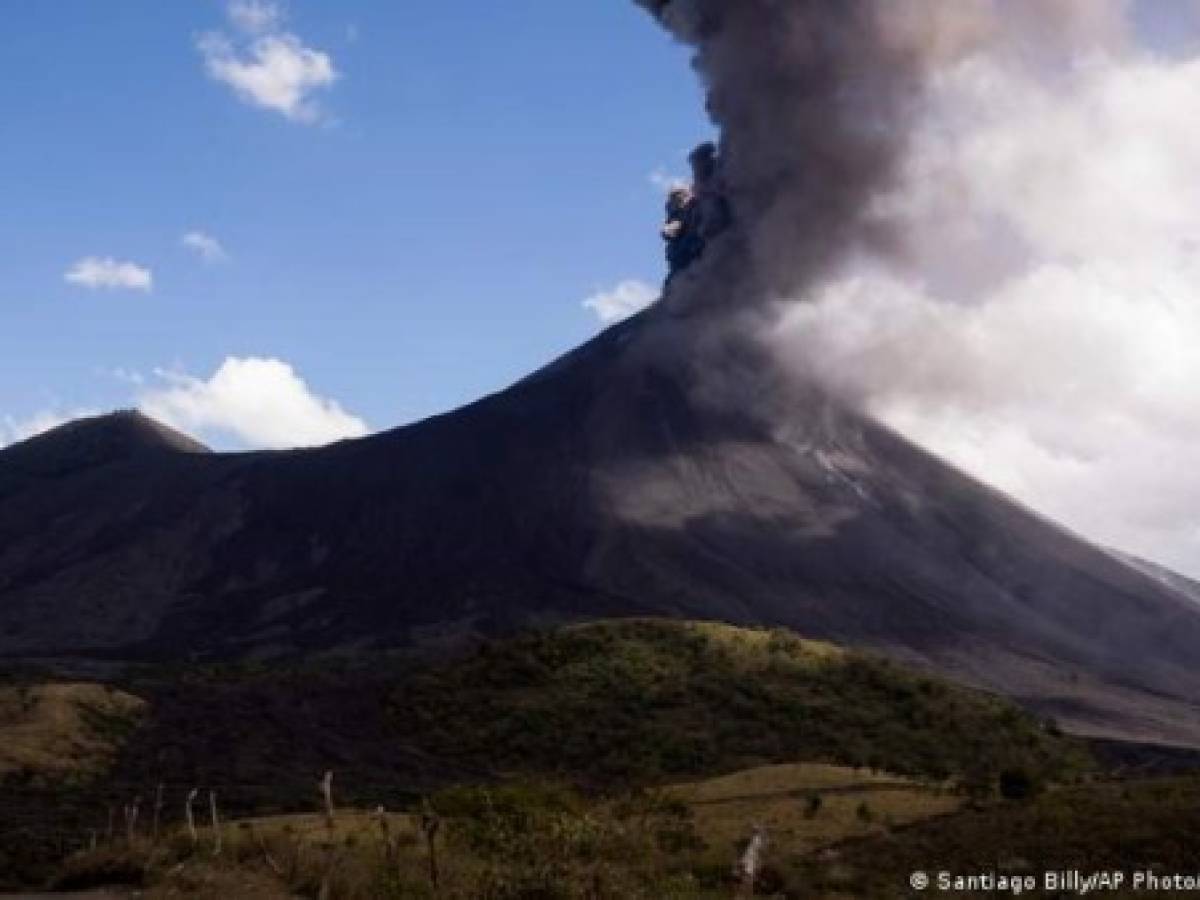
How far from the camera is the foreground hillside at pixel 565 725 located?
50375 millimetres

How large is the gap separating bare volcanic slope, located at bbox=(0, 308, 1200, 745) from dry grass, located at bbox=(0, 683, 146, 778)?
4121 centimetres

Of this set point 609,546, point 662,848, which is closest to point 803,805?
point 662,848

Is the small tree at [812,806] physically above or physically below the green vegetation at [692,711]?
below

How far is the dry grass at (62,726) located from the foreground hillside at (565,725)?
0.80 m

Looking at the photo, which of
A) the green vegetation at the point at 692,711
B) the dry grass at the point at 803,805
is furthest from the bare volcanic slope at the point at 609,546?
the dry grass at the point at 803,805

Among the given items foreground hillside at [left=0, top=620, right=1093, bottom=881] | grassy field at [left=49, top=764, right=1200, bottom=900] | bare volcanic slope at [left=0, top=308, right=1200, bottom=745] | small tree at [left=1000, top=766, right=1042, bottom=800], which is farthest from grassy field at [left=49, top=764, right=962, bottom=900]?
bare volcanic slope at [left=0, top=308, right=1200, bottom=745]

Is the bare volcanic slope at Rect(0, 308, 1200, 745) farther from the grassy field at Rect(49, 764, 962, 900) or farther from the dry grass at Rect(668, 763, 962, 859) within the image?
the grassy field at Rect(49, 764, 962, 900)

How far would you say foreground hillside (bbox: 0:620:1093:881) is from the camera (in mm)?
50375

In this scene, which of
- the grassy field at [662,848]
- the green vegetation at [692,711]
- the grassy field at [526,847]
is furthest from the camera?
the green vegetation at [692,711]

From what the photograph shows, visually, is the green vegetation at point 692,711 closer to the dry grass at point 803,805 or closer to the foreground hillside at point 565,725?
the foreground hillside at point 565,725

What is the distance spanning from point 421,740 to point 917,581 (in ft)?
226

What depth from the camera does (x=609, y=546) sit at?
401 ft

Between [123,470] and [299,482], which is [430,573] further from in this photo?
[123,470]

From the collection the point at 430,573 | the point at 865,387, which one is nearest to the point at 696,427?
the point at 865,387
